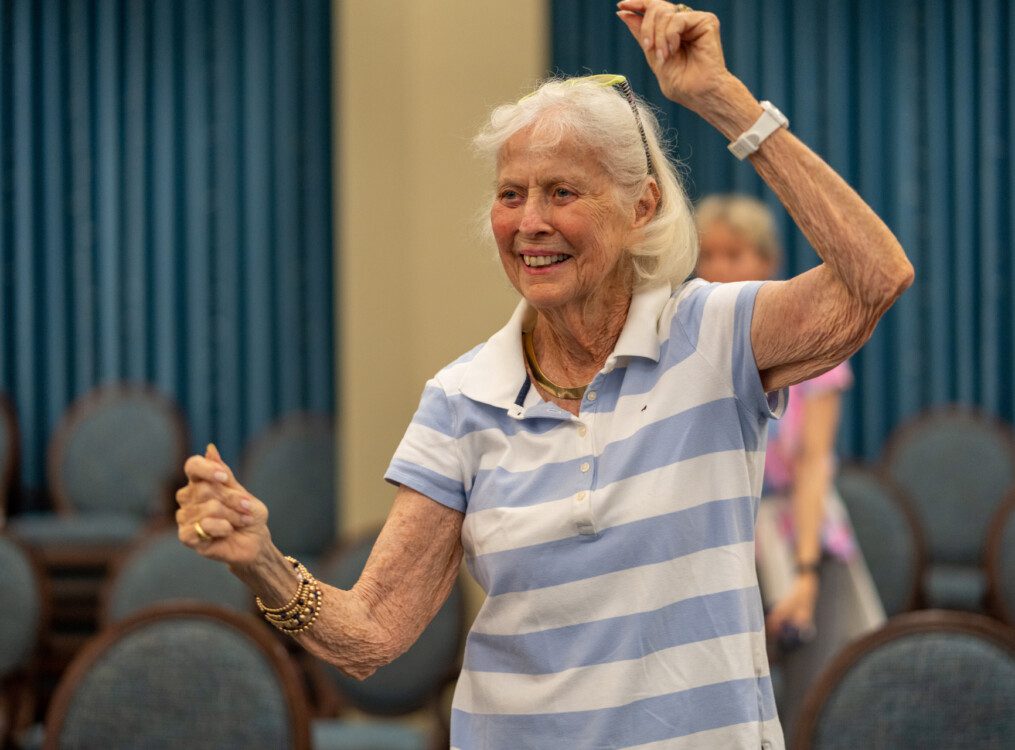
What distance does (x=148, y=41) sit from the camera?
684 cm

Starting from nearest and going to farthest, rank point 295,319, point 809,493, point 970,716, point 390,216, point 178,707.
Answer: point 970,716 → point 178,707 → point 809,493 → point 390,216 → point 295,319

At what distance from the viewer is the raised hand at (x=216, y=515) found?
1509 mm

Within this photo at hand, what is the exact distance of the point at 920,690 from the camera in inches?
92.2

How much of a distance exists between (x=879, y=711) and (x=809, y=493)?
33.7 inches

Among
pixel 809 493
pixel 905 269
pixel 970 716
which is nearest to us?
pixel 905 269

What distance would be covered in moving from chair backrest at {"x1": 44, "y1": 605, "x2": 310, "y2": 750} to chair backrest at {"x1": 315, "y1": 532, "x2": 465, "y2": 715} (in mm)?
939

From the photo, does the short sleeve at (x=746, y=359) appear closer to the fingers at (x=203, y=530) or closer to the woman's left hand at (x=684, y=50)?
the woman's left hand at (x=684, y=50)

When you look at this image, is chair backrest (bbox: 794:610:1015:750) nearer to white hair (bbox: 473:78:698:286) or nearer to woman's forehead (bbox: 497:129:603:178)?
white hair (bbox: 473:78:698:286)

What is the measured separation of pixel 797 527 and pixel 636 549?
163 cm

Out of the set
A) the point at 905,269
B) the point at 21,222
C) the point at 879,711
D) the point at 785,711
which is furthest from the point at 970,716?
the point at 21,222

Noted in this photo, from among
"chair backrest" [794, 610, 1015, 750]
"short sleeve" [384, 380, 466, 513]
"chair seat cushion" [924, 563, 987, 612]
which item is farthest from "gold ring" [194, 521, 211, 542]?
"chair seat cushion" [924, 563, 987, 612]

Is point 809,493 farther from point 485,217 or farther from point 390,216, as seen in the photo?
point 390,216

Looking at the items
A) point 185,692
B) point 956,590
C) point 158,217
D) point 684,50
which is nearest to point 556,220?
point 684,50

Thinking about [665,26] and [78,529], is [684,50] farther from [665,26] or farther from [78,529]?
[78,529]
